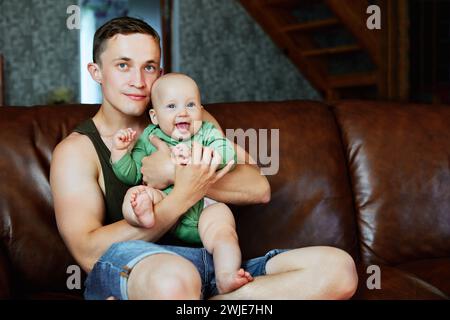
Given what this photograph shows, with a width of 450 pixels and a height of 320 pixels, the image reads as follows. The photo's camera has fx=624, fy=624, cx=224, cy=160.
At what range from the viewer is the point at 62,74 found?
4.98m

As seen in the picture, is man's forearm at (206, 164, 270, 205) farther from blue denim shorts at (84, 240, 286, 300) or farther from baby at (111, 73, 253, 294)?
blue denim shorts at (84, 240, 286, 300)

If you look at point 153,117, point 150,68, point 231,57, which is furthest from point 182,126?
point 231,57

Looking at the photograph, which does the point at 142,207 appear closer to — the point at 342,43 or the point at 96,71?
the point at 96,71

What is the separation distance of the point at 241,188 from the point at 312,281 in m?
0.38

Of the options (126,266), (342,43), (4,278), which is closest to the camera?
(126,266)

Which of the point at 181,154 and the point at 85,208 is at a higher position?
the point at 181,154

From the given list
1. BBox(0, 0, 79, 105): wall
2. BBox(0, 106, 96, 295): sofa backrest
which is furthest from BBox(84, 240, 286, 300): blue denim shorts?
BBox(0, 0, 79, 105): wall

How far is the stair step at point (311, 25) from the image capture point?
4.59 m

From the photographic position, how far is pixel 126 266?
134 centimetres

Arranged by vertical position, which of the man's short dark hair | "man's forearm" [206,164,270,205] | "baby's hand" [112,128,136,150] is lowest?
"man's forearm" [206,164,270,205]

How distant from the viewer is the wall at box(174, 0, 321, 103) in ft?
17.1

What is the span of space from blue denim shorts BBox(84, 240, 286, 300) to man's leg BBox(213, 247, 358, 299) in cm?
12
